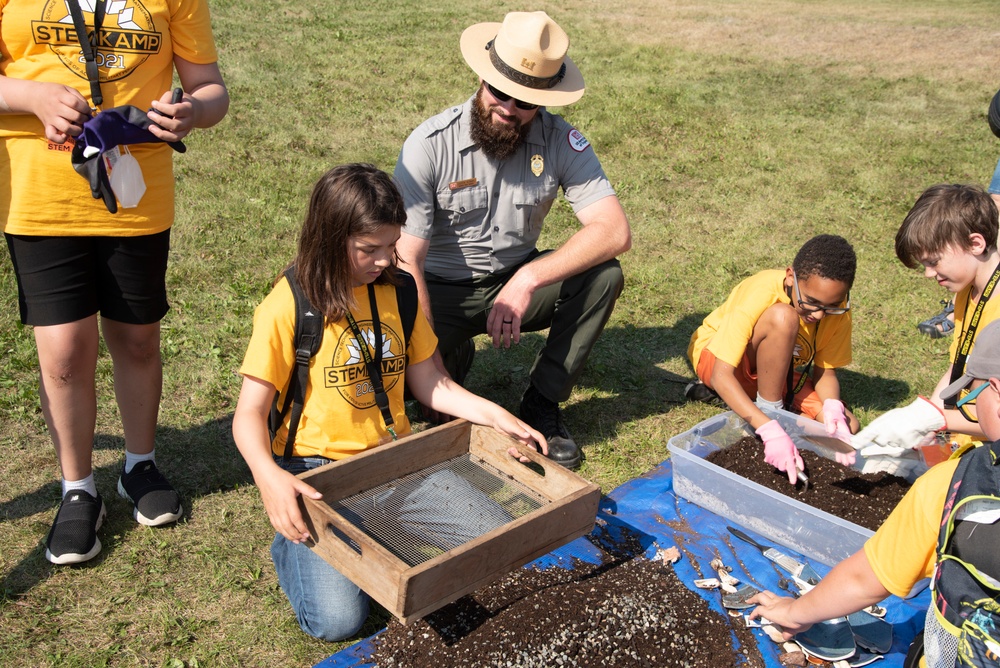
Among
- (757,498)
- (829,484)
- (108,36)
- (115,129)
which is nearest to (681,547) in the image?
(757,498)

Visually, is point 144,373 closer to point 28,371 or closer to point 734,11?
point 28,371

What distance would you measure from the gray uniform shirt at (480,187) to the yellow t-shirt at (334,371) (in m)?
0.95

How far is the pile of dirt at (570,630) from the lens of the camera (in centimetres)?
262

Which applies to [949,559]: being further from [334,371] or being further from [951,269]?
[334,371]

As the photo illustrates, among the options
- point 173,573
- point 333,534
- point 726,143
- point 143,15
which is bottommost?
point 173,573

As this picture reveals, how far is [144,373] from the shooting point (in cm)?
319

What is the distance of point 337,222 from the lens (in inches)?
105

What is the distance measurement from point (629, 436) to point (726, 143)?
5.55 m

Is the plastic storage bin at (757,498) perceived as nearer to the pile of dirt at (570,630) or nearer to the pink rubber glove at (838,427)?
the pink rubber glove at (838,427)

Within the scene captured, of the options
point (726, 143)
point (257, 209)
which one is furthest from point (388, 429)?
point (726, 143)

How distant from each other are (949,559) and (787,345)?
1962 millimetres

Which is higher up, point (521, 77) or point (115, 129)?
point (521, 77)

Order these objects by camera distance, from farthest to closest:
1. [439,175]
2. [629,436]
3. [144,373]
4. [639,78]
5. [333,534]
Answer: [639,78] → [629,436] → [439,175] → [144,373] → [333,534]

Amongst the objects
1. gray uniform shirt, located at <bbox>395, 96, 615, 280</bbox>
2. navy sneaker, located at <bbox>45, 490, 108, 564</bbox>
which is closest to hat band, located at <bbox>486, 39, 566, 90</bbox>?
gray uniform shirt, located at <bbox>395, 96, 615, 280</bbox>
